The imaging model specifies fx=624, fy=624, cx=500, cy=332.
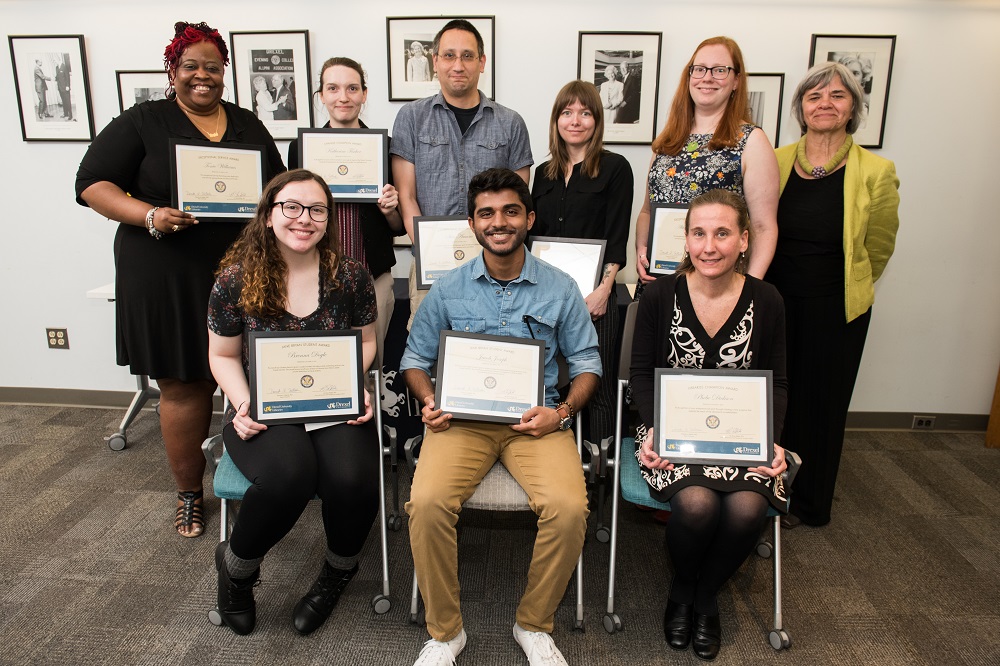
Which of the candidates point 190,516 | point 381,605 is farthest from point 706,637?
point 190,516

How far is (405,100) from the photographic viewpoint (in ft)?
12.8

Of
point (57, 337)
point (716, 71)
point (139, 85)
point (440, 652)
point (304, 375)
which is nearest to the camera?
point (440, 652)

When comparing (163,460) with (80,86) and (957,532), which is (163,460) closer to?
(80,86)

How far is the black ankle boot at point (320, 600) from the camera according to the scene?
2293mm

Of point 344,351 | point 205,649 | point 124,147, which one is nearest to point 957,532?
point 344,351

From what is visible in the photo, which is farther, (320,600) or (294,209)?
(320,600)

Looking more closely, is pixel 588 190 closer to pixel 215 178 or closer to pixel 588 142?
pixel 588 142

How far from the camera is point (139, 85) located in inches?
155

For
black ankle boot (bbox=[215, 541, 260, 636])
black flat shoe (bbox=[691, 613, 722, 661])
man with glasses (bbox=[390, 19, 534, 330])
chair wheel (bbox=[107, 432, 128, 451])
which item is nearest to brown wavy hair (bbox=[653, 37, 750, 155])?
man with glasses (bbox=[390, 19, 534, 330])

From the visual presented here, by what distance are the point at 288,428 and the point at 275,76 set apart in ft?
8.61

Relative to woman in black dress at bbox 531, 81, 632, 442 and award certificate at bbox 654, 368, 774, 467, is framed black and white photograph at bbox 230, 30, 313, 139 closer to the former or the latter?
woman in black dress at bbox 531, 81, 632, 442

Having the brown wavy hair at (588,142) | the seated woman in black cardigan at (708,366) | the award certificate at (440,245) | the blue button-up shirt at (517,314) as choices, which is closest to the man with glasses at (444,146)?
the award certificate at (440,245)

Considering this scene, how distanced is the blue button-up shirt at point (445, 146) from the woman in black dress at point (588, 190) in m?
0.27

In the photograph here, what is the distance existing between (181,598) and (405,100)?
297 centimetres
